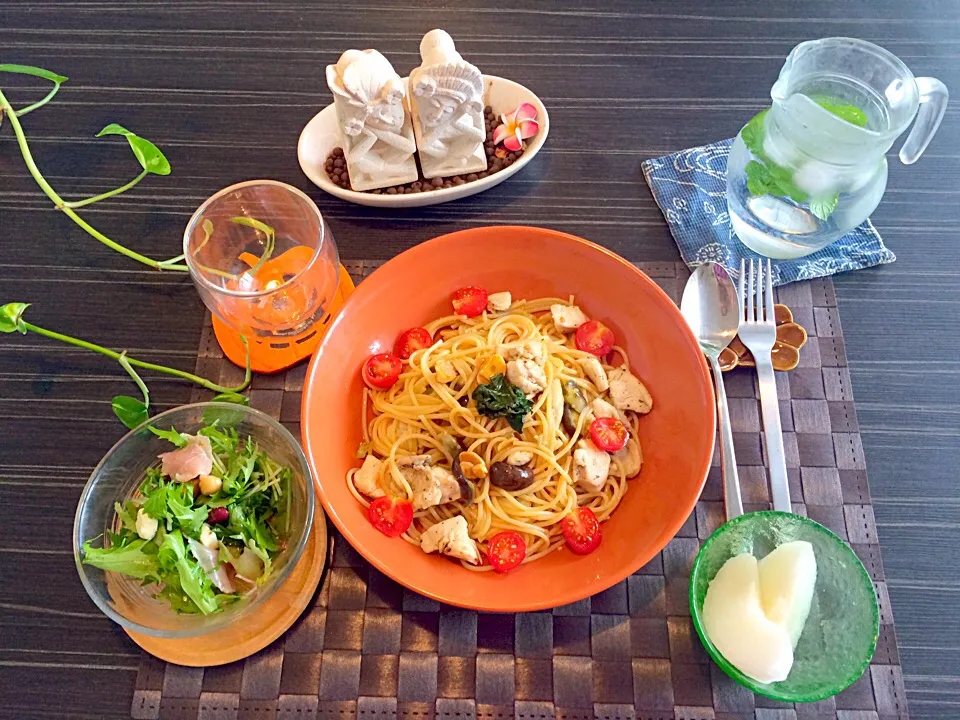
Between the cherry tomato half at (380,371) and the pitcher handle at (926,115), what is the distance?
142cm

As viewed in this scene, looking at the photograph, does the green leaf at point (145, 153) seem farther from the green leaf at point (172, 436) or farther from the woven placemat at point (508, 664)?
the woven placemat at point (508, 664)

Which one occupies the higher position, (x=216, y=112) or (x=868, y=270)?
(x=216, y=112)

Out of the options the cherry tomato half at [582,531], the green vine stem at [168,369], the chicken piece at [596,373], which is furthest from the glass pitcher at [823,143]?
the green vine stem at [168,369]

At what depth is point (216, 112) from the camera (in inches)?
89.8

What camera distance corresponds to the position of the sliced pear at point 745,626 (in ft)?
4.18

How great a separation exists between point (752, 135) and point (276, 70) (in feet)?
5.25

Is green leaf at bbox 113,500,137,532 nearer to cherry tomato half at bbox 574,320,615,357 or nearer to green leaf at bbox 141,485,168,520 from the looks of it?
green leaf at bbox 141,485,168,520

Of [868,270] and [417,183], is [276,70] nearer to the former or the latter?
[417,183]

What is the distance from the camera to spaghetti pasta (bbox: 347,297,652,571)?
5.16 ft

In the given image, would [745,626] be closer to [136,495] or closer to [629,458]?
[629,458]

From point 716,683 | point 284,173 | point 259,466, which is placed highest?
point 284,173

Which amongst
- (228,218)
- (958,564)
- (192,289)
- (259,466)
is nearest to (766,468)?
(958,564)

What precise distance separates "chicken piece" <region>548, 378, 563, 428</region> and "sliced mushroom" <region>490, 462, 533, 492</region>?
0.15m

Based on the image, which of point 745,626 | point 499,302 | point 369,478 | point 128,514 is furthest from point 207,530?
point 745,626
